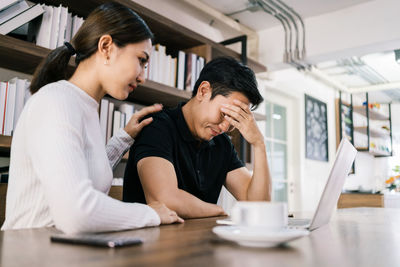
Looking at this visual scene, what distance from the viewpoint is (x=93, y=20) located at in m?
1.01

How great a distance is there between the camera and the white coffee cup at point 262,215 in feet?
1.94

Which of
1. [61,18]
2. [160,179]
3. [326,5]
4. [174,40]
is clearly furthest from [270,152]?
[160,179]

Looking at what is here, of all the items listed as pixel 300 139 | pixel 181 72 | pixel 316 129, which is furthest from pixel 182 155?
pixel 316 129

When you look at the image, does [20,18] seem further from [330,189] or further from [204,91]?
[330,189]

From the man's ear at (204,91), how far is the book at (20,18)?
36.9 inches

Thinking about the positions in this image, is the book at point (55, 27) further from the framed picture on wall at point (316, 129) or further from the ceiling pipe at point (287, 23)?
the framed picture on wall at point (316, 129)

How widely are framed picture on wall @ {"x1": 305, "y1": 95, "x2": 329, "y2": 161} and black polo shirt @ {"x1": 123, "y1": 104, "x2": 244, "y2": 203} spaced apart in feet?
11.8

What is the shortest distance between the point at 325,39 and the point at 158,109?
254 cm

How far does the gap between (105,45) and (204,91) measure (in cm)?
56

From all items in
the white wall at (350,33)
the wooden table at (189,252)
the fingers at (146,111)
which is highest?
the white wall at (350,33)

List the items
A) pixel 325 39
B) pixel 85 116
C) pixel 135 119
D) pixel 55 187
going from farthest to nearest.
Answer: pixel 325 39 < pixel 135 119 < pixel 85 116 < pixel 55 187

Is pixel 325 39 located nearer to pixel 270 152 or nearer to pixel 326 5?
pixel 326 5

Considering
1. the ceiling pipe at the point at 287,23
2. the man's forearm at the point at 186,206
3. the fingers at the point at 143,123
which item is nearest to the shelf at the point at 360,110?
the ceiling pipe at the point at 287,23

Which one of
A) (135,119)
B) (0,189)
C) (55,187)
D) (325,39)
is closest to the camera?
(55,187)
